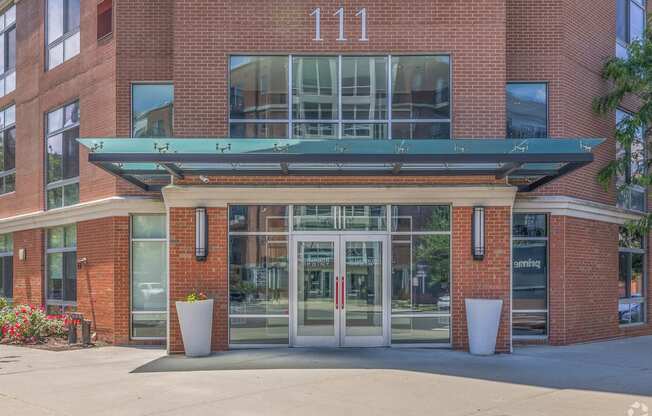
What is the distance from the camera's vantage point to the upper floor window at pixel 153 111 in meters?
15.5

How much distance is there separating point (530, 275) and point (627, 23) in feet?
26.2

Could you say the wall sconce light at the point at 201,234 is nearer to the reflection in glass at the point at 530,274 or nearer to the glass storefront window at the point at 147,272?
the glass storefront window at the point at 147,272

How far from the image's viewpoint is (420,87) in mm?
13906

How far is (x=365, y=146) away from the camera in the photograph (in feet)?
37.1

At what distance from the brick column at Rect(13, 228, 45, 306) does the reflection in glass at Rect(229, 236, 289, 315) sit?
26.8 feet

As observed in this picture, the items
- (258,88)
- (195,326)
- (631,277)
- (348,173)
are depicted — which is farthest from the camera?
(631,277)

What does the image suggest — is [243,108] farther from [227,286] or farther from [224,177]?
[227,286]

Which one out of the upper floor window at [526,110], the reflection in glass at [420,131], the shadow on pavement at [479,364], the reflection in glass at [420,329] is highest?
the upper floor window at [526,110]

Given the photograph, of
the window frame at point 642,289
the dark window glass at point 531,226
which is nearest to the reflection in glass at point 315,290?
the dark window glass at point 531,226

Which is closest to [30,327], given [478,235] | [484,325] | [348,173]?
[348,173]

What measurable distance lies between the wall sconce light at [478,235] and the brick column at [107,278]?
7824 millimetres

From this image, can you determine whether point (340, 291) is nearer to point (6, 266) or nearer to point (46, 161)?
point (46, 161)

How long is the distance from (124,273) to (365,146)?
7.11 m

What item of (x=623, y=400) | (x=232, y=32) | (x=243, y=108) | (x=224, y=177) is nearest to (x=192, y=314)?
(x=224, y=177)
